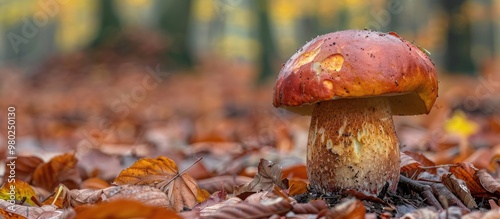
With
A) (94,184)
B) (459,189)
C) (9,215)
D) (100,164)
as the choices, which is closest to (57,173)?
(94,184)

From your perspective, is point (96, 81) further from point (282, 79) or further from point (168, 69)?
point (282, 79)

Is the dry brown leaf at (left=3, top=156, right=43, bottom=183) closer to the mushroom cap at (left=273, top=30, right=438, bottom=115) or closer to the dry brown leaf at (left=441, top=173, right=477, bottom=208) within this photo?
the mushroom cap at (left=273, top=30, right=438, bottom=115)

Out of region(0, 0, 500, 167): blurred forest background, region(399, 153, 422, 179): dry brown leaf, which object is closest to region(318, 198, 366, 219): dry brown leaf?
region(399, 153, 422, 179): dry brown leaf

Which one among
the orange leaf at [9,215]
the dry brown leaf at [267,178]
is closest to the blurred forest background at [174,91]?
the dry brown leaf at [267,178]

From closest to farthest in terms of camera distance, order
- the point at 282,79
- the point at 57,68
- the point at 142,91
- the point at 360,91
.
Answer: the point at 360,91 < the point at 282,79 < the point at 142,91 < the point at 57,68

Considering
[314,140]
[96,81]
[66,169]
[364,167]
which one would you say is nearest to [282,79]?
[314,140]

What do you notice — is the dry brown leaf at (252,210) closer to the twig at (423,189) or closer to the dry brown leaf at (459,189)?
the twig at (423,189)
